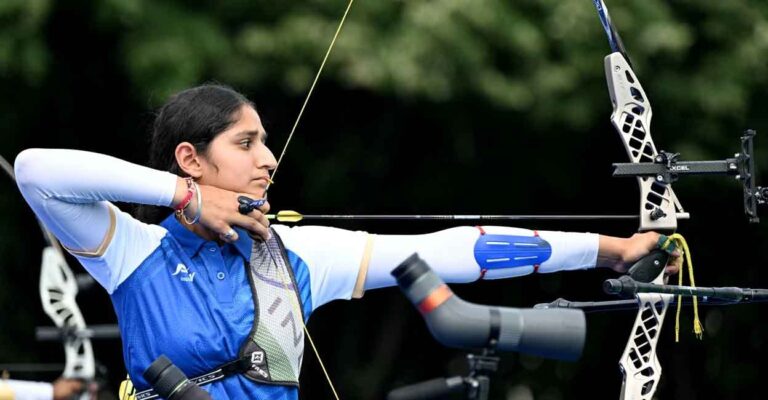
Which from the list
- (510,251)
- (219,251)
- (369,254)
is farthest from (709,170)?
(219,251)

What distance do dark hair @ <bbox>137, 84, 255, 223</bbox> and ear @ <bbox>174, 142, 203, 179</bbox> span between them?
1cm

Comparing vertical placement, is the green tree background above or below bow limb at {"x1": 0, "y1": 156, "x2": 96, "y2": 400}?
above

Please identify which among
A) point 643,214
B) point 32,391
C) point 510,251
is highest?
point 643,214

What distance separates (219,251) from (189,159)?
0.24 meters

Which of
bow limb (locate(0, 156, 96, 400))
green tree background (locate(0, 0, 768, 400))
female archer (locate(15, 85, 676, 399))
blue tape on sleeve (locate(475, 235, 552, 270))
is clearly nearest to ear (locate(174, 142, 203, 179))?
female archer (locate(15, 85, 676, 399))

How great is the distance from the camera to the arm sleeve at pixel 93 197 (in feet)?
10.6

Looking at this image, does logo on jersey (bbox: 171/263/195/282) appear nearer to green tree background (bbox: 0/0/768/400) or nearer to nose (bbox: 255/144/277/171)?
nose (bbox: 255/144/277/171)

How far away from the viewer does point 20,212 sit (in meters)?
7.41

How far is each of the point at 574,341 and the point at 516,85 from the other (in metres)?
3.49

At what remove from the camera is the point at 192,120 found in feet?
11.6

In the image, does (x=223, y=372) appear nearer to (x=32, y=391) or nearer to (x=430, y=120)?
(x=32, y=391)

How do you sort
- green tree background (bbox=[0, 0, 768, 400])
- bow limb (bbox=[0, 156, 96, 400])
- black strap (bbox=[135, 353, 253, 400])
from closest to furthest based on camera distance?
black strap (bbox=[135, 353, 253, 400]) < bow limb (bbox=[0, 156, 96, 400]) < green tree background (bbox=[0, 0, 768, 400])

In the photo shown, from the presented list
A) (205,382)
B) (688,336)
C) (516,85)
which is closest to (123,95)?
(516,85)

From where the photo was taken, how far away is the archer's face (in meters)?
3.43
